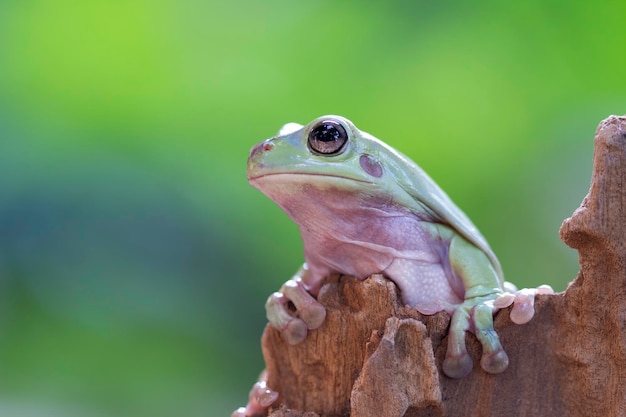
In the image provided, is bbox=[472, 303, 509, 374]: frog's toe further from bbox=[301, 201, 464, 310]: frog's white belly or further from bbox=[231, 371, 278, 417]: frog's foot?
bbox=[231, 371, 278, 417]: frog's foot

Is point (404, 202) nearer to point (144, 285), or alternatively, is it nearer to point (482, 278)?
point (482, 278)

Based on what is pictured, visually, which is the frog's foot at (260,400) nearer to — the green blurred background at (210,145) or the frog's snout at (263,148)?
the frog's snout at (263,148)

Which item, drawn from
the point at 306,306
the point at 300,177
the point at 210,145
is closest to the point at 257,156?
the point at 300,177

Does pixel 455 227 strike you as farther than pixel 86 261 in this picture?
No

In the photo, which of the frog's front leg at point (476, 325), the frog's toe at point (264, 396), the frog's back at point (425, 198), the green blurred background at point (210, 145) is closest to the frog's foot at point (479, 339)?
the frog's front leg at point (476, 325)

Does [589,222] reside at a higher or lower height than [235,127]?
lower

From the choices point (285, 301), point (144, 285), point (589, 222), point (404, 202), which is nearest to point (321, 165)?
point (404, 202)

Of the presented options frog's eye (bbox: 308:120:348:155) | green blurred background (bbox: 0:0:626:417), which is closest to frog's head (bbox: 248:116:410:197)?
frog's eye (bbox: 308:120:348:155)
